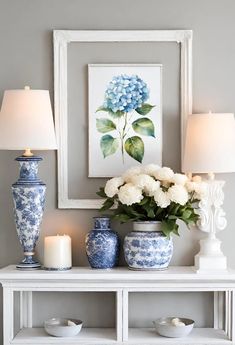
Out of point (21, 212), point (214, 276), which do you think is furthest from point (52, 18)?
point (214, 276)

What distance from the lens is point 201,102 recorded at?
12.1 feet

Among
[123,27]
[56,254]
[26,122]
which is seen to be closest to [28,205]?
[56,254]

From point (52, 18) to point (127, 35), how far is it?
0.40m

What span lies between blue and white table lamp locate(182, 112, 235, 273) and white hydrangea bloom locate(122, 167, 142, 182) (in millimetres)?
220

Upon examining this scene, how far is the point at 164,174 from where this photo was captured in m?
3.46

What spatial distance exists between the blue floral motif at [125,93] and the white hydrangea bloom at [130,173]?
336 millimetres

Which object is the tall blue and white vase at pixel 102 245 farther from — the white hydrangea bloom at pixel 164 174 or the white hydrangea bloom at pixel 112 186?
the white hydrangea bloom at pixel 164 174

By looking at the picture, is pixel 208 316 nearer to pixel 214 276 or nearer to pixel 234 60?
pixel 214 276

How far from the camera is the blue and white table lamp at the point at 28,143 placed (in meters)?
3.41

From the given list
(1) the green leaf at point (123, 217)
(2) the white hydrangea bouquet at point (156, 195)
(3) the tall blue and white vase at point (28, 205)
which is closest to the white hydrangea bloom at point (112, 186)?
(2) the white hydrangea bouquet at point (156, 195)

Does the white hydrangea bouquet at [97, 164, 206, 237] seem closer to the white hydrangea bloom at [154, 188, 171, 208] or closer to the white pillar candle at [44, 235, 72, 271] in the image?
the white hydrangea bloom at [154, 188, 171, 208]

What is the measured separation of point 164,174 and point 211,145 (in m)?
0.26

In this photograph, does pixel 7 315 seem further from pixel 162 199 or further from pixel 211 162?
pixel 211 162

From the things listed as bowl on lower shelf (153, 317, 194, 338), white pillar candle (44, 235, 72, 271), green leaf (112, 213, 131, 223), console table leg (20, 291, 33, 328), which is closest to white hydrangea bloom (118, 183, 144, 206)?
green leaf (112, 213, 131, 223)
